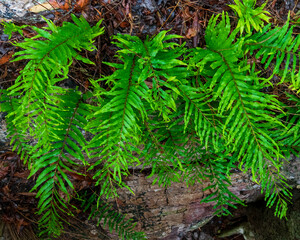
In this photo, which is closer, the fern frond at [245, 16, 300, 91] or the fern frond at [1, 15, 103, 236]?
the fern frond at [1, 15, 103, 236]

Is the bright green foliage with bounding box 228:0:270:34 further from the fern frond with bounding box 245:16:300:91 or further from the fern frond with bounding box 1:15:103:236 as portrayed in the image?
the fern frond with bounding box 1:15:103:236

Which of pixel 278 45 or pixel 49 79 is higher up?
pixel 278 45

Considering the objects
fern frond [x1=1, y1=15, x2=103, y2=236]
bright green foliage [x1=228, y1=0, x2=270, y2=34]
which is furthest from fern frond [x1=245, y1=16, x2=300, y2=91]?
fern frond [x1=1, y1=15, x2=103, y2=236]

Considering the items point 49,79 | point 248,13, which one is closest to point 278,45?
point 248,13

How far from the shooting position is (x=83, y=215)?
118 inches

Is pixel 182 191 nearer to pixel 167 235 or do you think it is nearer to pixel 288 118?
pixel 167 235

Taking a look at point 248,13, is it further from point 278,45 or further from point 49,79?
point 49,79

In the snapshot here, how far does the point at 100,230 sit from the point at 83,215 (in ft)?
1.21

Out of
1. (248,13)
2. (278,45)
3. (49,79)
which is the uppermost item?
(248,13)

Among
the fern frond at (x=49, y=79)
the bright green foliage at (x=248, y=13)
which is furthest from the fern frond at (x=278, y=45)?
the fern frond at (x=49, y=79)

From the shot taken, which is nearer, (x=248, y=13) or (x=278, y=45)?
(x=248, y=13)

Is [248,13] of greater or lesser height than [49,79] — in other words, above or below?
above

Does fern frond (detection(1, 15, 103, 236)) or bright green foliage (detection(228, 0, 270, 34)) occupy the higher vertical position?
bright green foliage (detection(228, 0, 270, 34))

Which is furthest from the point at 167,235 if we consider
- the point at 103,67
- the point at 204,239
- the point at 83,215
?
the point at 103,67
